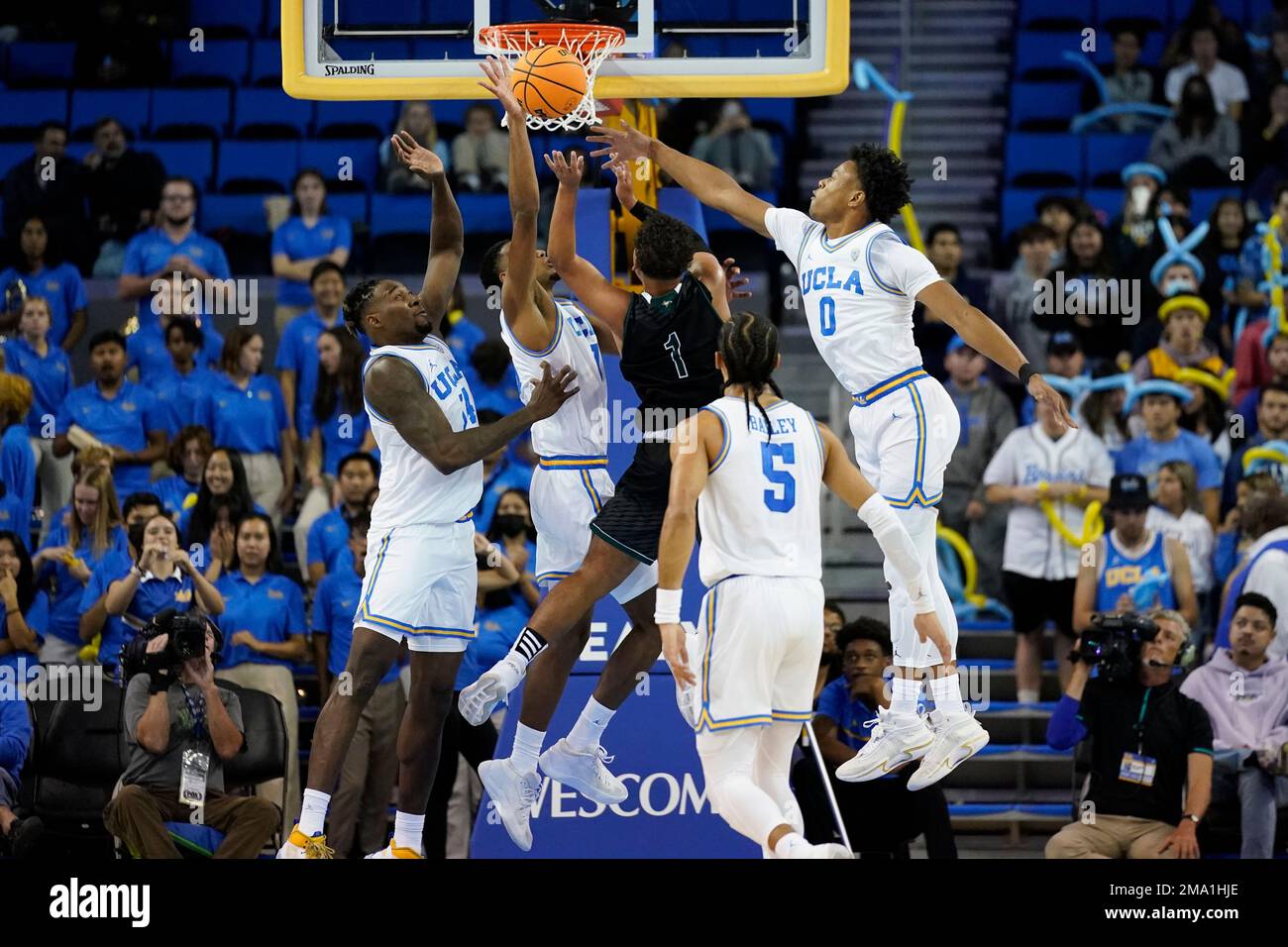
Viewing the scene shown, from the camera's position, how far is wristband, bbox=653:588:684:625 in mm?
7137

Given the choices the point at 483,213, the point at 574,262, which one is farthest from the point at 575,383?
the point at 483,213

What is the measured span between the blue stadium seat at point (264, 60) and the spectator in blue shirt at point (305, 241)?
3.20 meters

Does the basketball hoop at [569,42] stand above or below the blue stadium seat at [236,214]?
above

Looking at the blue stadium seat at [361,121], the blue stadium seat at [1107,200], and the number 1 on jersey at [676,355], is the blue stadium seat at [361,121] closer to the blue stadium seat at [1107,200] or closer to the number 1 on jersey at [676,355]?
the blue stadium seat at [1107,200]

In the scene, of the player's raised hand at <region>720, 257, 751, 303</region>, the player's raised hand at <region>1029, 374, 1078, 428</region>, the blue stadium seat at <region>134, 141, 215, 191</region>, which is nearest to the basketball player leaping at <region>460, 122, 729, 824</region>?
the player's raised hand at <region>720, 257, 751, 303</region>

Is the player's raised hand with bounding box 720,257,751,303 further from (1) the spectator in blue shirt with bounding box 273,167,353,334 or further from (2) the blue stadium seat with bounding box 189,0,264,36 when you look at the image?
(2) the blue stadium seat with bounding box 189,0,264,36

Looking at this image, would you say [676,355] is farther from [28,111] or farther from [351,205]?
[28,111]

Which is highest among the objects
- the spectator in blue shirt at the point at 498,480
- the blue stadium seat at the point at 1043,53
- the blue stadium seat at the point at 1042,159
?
the blue stadium seat at the point at 1043,53

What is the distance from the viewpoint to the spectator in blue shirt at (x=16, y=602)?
34.3ft

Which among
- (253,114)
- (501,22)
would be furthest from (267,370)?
(501,22)

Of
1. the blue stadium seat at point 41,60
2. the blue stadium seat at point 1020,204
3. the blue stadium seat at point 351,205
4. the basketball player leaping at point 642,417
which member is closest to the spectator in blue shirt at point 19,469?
the blue stadium seat at point 351,205

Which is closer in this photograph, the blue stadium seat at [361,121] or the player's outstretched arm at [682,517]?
the player's outstretched arm at [682,517]

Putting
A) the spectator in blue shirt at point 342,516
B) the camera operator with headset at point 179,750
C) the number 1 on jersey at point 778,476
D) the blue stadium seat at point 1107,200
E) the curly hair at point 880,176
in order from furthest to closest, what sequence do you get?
the blue stadium seat at point 1107,200 < the spectator in blue shirt at point 342,516 < the camera operator with headset at point 179,750 < the curly hair at point 880,176 < the number 1 on jersey at point 778,476

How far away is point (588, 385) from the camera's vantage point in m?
8.45
